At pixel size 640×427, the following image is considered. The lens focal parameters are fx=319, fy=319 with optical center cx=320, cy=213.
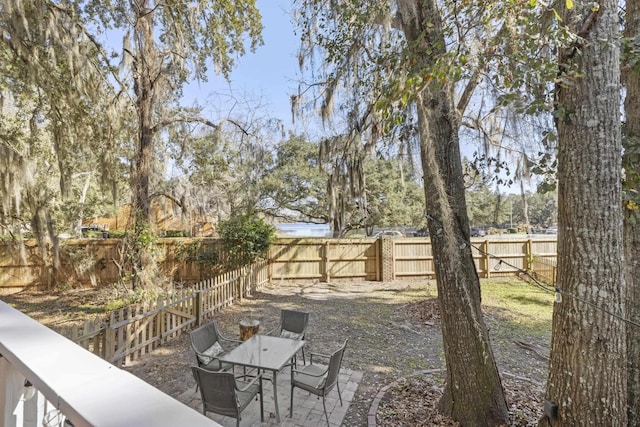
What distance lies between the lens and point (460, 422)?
2.93 m

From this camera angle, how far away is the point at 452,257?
3.04m

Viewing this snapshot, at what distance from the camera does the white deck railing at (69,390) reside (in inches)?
21.1

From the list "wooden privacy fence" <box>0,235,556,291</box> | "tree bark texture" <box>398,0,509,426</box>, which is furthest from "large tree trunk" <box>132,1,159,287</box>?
"tree bark texture" <box>398,0,509,426</box>

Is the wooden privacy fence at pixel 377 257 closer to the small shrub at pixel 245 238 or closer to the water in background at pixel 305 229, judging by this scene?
the small shrub at pixel 245 238

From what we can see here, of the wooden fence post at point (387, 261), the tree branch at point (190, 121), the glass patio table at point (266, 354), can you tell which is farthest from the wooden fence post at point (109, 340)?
the wooden fence post at point (387, 261)

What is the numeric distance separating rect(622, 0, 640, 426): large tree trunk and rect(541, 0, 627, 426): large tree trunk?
1.79 ft

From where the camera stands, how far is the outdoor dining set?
278 cm

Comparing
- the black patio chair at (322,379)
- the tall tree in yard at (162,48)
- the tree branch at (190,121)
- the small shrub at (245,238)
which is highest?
the tall tree in yard at (162,48)

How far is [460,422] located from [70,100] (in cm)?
700

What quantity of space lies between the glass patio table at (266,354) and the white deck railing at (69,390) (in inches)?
99.1

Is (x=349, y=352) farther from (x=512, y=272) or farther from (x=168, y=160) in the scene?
(x=168, y=160)

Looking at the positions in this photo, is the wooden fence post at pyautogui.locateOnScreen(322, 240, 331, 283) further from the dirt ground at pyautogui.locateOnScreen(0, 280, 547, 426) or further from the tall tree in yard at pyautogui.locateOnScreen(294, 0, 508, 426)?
the tall tree in yard at pyautogui.locateOnScreen(294, 0, 508, 426)

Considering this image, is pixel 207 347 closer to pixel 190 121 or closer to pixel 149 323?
pixel 149 323

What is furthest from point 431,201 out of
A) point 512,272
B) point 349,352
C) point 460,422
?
point 512,272
